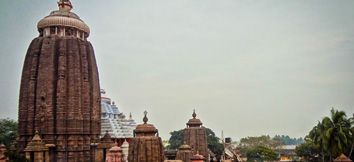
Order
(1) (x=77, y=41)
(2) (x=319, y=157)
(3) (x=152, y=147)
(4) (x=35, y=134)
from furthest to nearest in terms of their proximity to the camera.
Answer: (2) (x=319, y=157) < (1) (x=77, y=41) < (4) (x=35, y=134) < (3) (x=152, y=147)

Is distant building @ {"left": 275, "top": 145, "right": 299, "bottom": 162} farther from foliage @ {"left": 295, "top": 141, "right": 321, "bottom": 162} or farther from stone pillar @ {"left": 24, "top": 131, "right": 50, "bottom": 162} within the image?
stone pillar @ {"left": 24, "top": 131, "right": 50, "bottom": 162}

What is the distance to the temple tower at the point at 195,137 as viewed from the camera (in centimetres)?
2734

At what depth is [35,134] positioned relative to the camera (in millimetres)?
22594

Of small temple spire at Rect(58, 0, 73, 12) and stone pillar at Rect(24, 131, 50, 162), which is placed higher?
small temple spire at Rect(58, 0, 73, 12)

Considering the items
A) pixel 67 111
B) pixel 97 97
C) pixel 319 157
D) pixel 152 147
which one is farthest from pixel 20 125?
pixel 319 157

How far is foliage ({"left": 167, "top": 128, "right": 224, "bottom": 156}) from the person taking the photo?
5910 centimetres

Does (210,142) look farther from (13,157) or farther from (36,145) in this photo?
(13,157)

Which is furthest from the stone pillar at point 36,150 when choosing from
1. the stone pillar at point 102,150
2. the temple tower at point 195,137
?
the temple tower at point 195,137

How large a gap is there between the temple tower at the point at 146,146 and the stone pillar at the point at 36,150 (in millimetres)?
9638

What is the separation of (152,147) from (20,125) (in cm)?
1396

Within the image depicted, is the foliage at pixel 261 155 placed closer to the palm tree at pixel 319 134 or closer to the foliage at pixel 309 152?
the foliage at pixel 309 152

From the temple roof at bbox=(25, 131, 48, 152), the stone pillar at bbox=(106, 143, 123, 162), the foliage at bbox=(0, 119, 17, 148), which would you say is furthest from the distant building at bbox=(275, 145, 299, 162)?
the temple roof at bbox=(25, 131, 48, 152)

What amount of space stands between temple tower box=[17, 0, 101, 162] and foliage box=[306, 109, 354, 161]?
70.0ft

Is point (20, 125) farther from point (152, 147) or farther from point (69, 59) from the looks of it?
point (152, 147)
